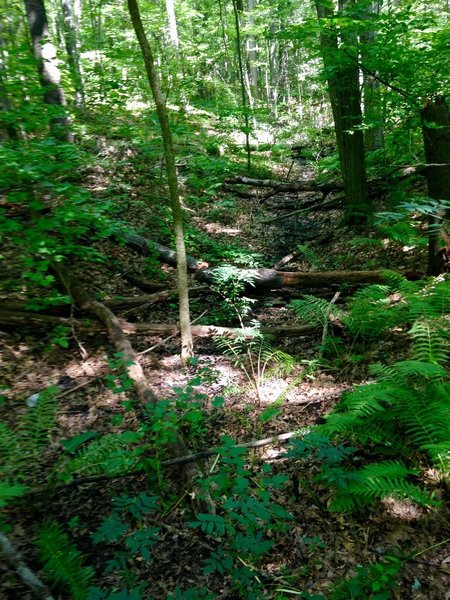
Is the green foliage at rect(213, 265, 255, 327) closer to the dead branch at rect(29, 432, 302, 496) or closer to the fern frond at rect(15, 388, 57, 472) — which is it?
the dead branch at rect(29, 432, 302, 496)

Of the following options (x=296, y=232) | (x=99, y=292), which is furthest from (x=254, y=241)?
(x=99, y=292)

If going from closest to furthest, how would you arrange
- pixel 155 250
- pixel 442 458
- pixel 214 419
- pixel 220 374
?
pixel 442 458 → pixel 214 419 → pixel 220 374 → pixel 155 250

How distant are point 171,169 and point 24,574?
13.4 ft

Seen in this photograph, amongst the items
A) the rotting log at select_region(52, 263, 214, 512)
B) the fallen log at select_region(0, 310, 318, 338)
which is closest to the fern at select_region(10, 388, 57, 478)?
the rotting log at select_region(52, 263, 214, 512)

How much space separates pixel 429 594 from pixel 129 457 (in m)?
2.22

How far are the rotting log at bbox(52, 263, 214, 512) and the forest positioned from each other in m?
0.02

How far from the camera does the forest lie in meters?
2.66

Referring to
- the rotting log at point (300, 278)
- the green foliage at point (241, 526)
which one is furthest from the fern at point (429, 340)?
the rotting log at point (300, 278)

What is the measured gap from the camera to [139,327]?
18.2 feet

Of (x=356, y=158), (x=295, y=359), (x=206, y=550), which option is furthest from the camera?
(x=356, y=158)

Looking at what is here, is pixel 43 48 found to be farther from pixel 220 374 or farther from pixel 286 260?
pixel 220 374

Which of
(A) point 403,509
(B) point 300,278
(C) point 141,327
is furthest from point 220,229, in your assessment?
A: (A) point 403,509

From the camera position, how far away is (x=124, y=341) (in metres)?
5.00

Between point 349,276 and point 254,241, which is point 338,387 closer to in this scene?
point 349,276
